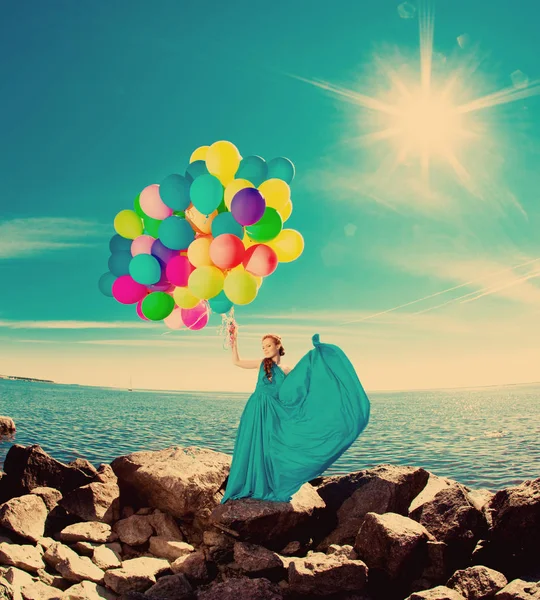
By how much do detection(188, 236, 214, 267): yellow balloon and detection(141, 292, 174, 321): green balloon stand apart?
82 centimetres

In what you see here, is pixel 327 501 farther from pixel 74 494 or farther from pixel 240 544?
pixel 74 494

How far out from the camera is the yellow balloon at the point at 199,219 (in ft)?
21.7

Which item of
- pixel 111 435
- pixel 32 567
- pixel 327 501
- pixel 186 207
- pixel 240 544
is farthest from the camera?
pixel 111 435

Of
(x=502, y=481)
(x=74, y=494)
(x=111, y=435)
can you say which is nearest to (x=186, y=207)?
(x=74, y=494)

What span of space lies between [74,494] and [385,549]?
462cm

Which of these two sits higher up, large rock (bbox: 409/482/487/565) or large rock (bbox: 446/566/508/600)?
large rock (bbox: 409/482/487/565)

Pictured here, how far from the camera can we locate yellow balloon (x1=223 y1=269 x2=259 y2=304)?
625 centimetres

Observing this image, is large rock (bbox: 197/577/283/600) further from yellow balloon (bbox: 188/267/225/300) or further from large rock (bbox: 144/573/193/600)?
yellow balloon (bbox: 188/267/225/300)

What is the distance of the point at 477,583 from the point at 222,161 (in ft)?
18.2

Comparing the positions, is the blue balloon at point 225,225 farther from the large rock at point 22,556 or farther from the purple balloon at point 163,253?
the large rock at point 22,556

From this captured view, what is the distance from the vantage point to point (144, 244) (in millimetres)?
6824

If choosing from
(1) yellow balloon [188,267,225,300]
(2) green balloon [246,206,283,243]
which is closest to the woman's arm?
(1) yellow balloon [188,267,225,300]

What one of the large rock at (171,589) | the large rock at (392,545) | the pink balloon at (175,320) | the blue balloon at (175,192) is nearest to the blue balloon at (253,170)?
the blue balloon at (175,192)

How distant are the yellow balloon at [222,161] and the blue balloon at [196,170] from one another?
194 millimetres
